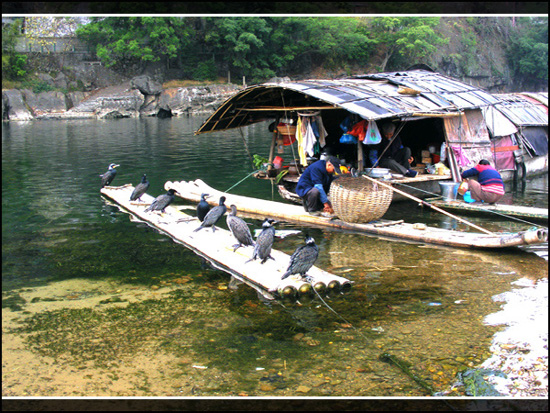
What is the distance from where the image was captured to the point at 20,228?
34.5ft

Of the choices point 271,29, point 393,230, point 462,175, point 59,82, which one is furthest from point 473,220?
point 59,82

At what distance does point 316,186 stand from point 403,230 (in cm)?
187

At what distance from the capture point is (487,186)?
10.5 m

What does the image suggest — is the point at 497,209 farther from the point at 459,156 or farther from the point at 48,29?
the point at 48,29

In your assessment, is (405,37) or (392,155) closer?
(392,155)

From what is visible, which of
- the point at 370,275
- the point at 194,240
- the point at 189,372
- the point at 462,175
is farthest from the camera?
the point at 462,175

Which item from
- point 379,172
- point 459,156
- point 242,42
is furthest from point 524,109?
point 242,42

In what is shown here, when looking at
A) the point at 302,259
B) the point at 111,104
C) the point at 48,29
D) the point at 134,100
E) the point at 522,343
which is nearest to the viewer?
the point at 522,343

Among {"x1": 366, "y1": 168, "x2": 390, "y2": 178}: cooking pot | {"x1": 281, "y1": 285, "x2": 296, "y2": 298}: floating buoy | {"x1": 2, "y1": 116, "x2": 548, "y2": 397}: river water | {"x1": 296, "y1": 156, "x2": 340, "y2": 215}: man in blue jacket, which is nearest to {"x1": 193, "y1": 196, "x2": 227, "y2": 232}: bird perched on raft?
{"x1": 2, "y1": 116, "x2": 548, "y2": 397}: river water

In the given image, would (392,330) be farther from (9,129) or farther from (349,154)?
(9,129)

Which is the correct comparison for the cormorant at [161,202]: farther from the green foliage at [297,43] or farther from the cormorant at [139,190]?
the green foliage at [297,43]

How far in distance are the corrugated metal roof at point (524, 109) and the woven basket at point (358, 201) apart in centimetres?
639

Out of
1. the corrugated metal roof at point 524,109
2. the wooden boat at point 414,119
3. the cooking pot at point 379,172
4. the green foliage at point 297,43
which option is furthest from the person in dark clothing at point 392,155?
the green foliage at point 297,43

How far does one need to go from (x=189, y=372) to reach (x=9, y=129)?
3017 cm
